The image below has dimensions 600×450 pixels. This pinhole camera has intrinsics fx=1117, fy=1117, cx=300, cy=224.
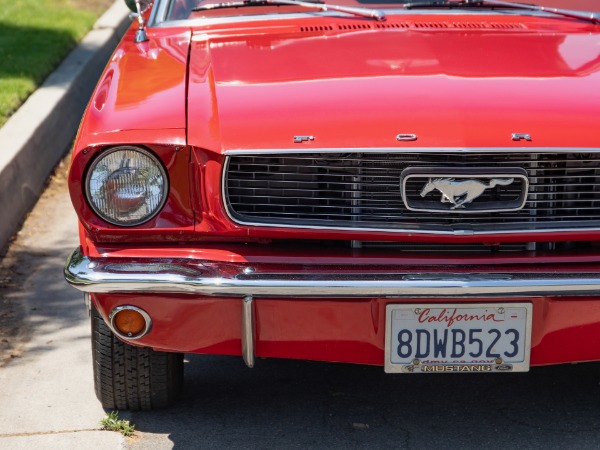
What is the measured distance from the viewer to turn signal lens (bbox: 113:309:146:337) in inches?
137

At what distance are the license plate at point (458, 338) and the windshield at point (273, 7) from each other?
5.40ft

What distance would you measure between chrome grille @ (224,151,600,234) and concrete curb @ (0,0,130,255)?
285 cm

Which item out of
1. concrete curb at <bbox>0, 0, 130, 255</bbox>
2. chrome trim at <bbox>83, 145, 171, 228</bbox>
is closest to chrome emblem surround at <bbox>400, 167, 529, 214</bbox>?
chrome trim at <bbox>83, 145, 171, 228</bbox>

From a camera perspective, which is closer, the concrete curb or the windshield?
the windshield

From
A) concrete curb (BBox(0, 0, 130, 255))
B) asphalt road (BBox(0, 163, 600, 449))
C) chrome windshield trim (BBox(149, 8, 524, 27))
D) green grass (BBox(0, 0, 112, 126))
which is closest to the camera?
asphalt road (BBox(0, 163, 600, 449))

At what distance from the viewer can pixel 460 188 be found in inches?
132

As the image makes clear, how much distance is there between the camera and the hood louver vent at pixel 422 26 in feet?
14.1

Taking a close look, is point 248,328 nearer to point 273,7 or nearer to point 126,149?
point 126,149

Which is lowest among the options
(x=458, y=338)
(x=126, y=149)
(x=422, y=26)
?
(x=458, y=338)

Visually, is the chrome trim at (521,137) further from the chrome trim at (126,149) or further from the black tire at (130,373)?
the black tire at (130,373)

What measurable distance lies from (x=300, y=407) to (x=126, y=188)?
113cm

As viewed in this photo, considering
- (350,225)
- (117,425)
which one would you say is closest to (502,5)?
(350,225)

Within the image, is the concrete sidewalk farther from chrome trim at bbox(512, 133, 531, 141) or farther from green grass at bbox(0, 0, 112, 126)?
chrome trim at bbox(512, 133, 531, 141)

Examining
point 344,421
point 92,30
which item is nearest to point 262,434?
point 344,421
